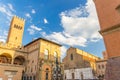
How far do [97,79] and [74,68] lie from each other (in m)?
8.45

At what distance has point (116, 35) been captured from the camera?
7.73 meters

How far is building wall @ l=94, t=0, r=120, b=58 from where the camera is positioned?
7679mm

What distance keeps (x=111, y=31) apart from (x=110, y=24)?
58 cm

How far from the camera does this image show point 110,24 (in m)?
8.26

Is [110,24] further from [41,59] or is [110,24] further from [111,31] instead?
[41,59]

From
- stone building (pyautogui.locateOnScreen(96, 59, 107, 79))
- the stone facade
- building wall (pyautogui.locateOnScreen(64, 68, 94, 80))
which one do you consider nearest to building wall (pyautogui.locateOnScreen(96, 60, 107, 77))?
stone building (pyautogui.locateOnScreen(96, 59, 107, 79))

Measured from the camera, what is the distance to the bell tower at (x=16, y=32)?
128 feet

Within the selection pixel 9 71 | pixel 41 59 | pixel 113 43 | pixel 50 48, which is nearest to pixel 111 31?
pixel 113 43

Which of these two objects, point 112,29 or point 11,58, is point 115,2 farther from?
point 11,58

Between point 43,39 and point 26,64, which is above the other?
point 43,39

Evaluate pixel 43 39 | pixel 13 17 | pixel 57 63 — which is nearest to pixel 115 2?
pixel 43 39

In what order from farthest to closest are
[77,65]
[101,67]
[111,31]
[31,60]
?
[101,67], [77,65], [31,60], [111,31]

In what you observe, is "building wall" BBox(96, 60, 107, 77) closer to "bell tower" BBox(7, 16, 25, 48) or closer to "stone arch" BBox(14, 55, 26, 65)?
"stone arch" BBox(14, 55, 26, 65)

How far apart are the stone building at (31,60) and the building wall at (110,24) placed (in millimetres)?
18597
